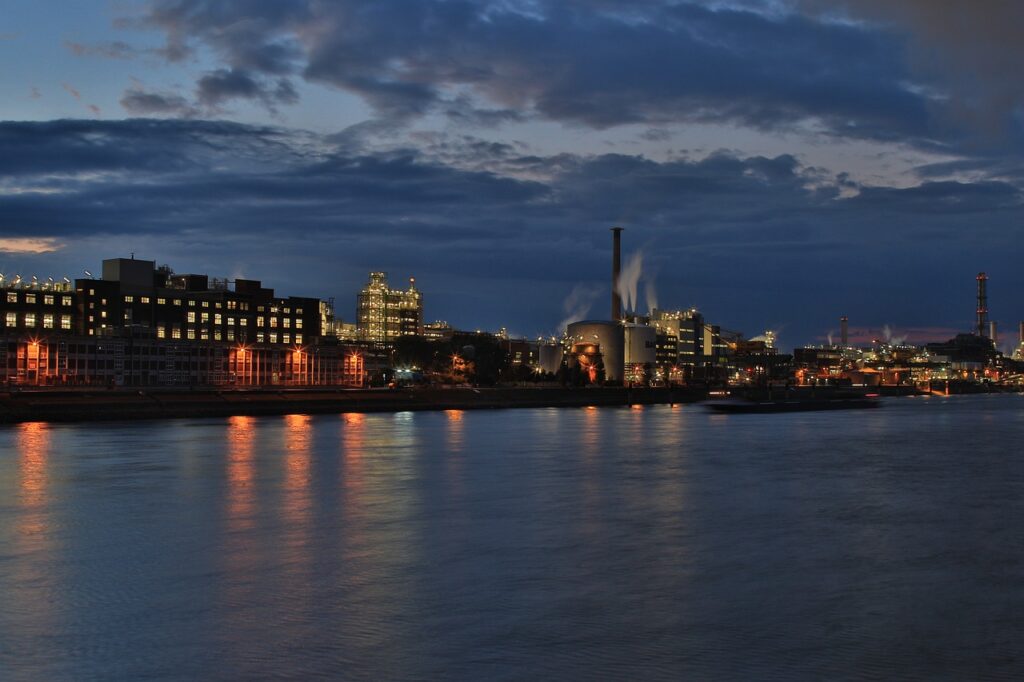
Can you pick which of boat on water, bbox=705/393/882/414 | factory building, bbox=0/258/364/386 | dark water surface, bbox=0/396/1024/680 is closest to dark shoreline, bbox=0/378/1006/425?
boat on water, bbox=705/393/882/414

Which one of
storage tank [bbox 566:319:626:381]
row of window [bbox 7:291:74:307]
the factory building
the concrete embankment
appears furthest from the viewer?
storage tank [bbox 566:319:626:381]

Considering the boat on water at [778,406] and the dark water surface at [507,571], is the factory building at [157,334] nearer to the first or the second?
the boat on water at [778,406]

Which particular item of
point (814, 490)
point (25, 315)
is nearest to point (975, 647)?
point (814, 490)

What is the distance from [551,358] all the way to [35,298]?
85.4 meters

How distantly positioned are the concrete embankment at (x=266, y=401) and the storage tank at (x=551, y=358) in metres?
37.1

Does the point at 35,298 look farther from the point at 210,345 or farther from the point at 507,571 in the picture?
the point at 507,571

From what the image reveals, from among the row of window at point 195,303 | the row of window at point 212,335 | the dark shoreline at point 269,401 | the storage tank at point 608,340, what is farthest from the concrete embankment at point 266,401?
the row of window at point 195,303

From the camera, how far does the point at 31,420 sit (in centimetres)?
7706

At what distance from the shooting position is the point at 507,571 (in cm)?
1847

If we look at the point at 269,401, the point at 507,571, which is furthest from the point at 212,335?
the point at 507,571

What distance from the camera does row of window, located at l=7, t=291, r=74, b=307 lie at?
448ft

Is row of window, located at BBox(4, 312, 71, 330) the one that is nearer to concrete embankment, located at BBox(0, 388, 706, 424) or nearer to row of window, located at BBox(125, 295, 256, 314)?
row of window, located at BBox(125, 295, 256, 314)

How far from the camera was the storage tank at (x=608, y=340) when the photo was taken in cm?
17450

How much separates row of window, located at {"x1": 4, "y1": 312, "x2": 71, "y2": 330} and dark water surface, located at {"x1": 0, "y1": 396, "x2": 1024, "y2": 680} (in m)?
105
